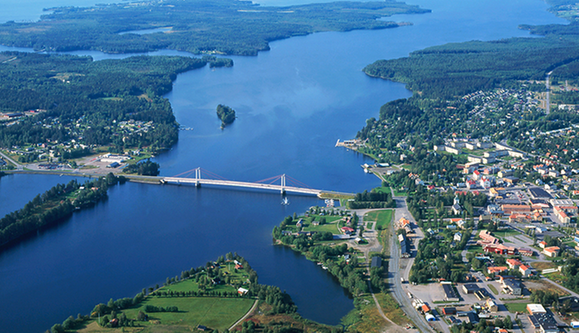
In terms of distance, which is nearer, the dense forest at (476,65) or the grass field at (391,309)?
→ the grass field at (391,309)

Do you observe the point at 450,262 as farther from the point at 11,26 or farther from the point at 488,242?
the point at 11,26

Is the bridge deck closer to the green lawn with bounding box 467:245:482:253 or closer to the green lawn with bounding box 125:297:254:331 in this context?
the green lawn with bounding box 467:245:482:253

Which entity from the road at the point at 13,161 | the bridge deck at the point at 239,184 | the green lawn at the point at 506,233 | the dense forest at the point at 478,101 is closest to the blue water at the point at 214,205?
the bridge deck at the point at 239,184

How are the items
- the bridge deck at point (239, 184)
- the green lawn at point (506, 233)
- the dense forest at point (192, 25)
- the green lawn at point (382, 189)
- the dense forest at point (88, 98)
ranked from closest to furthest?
the green lawn at point (506, 233)
the green lawn at point (382, 189)
the bridge deck at point (239, 184)
the dense forest at point (88, 98)
the dense forest at point (192, 25)

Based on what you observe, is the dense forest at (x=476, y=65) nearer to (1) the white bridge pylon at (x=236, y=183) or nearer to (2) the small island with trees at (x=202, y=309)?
(1) the white bridge pylon at (x=236, y=183)

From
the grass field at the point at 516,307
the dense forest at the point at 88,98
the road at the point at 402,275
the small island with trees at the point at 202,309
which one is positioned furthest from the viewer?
the dense forest at the point at 88,98

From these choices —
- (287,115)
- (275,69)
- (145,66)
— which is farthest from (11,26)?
(287,115)
